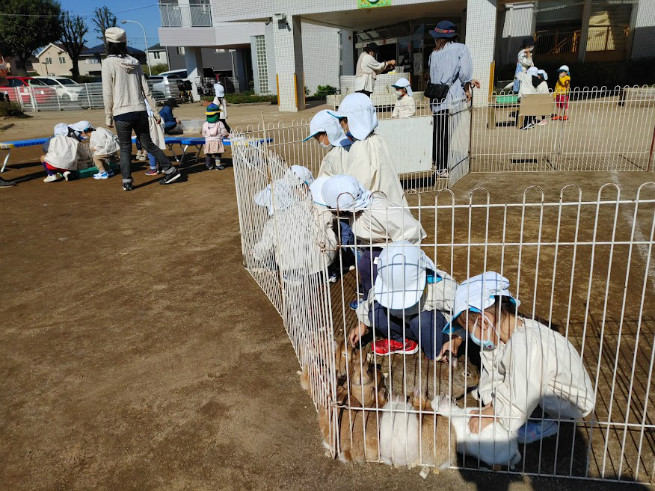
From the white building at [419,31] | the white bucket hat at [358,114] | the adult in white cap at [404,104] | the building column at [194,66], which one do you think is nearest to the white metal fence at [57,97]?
the building column at [194,66]

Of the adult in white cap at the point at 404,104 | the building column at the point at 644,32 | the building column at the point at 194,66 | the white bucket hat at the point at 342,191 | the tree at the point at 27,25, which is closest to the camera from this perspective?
the white bucket hat at the point at 342,191

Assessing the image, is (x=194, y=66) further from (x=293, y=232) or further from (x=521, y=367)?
(x=521, y=367)

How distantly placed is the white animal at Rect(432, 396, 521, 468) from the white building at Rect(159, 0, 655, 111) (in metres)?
16.1

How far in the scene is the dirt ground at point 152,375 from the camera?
255 cm

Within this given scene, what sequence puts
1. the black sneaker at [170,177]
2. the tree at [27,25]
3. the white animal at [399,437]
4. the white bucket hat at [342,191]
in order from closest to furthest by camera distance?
1. the white animal at [399,437]
2. the white bucket hat at [342,191]
3. the black sneaker at [170,177]
4. the tree at [27,25]

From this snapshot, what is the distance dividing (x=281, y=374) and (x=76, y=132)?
7.42 meters

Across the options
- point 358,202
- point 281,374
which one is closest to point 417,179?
point 358,202

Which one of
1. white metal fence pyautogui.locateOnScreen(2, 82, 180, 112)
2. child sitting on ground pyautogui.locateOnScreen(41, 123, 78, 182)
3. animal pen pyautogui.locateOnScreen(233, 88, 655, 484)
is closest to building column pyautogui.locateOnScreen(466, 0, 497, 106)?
Result: animal pen pyautogui.locateOnScreen(233, 88, 655, 484)

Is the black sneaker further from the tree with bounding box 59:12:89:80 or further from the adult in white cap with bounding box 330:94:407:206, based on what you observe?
the tree with bounding box 59:12:89:80

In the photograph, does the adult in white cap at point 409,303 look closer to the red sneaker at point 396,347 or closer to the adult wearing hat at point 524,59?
the red sneaker at point 396,347

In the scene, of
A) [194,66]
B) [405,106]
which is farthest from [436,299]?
[194,66]

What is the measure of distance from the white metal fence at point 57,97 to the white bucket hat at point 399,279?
2481 cm

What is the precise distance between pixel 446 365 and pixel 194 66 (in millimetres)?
29317

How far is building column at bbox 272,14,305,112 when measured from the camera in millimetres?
18953
